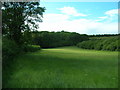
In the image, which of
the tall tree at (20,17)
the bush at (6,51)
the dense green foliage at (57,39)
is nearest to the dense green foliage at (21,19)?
the tall tree at (20,17)

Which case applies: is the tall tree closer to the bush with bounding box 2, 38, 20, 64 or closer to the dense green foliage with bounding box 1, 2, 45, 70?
the dense green foliage with bounding box 1, 2, 45, 70

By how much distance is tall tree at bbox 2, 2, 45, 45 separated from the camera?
9.95 meters

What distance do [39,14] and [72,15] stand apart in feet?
12.1

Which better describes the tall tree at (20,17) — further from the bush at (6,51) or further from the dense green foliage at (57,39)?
the dense green foliage at (57,39)

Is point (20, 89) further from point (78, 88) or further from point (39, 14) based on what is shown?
point (39, 14)

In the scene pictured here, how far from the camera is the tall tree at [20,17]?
9950 mm

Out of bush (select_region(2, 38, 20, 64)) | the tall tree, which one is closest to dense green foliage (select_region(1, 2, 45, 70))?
the tall tree

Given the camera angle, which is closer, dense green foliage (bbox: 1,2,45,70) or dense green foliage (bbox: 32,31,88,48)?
dense green foliage (bbox: 1,2,45,70)

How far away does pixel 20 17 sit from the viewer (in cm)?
1055

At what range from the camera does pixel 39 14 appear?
40.9 ft

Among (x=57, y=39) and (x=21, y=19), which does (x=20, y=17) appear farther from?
(x=57, y=39)

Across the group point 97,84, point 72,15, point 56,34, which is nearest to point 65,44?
point 56,34

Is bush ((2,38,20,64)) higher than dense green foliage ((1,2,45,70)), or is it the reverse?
dense green foliage ((1,2,45,70))

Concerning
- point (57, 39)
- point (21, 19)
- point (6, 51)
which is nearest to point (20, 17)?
point (21, 19)
